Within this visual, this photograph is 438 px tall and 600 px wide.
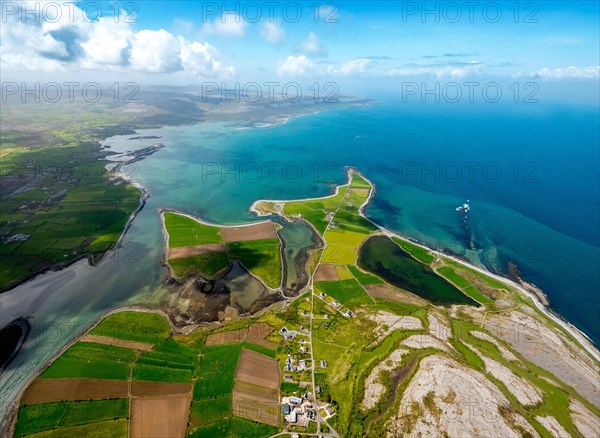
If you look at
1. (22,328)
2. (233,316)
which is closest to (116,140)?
(22,328)

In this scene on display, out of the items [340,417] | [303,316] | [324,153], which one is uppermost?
[324,153]

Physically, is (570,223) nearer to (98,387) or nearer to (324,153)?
(324,153)

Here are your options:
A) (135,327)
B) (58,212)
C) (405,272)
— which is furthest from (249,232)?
(58,212)

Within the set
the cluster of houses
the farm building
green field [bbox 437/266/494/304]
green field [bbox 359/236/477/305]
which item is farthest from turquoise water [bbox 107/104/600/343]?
the farm building

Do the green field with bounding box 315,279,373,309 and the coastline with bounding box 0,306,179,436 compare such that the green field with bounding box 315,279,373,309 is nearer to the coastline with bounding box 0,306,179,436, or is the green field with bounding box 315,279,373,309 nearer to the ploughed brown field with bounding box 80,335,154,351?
the coastline with bounding box 0,306,179,436

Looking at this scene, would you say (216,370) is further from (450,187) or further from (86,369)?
(450,187)

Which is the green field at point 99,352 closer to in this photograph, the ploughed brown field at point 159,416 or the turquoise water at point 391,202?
the turquoise water at point 391,202
